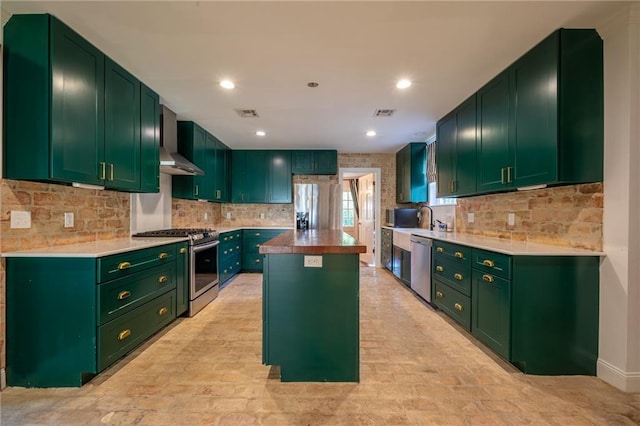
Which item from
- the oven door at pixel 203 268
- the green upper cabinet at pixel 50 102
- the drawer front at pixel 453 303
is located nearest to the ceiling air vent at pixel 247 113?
the green upper cabinet at pixel 50 102

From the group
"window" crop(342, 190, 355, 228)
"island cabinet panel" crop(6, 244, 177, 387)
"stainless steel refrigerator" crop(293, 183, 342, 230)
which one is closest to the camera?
"island cabinet panel" crop(6, 244, 177, 387)

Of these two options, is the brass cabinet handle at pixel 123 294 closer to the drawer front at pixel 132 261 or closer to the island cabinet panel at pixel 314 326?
the drawer front at pixel 132 261

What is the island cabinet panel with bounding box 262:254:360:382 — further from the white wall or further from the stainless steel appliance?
the stainless steel appliance

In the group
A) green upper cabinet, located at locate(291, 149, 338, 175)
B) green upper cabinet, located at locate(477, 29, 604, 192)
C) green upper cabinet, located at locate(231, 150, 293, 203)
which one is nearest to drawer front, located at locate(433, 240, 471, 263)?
green upper cabinet, located at locate(477, 29, 604, 192)

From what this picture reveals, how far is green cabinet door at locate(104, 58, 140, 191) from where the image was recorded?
238 cm

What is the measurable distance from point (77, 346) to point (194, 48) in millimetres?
2334

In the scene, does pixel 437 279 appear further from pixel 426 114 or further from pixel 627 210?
pixel 426 114

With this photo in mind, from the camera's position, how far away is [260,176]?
580 cm

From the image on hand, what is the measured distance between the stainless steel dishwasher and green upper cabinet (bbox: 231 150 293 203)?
109 inches

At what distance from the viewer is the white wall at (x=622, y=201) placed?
6.08 ft

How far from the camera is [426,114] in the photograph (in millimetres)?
3707

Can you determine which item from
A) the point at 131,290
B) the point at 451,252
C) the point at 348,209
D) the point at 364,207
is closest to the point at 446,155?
the point at 451,252

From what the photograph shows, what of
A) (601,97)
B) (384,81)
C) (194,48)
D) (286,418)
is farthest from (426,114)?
(286,418)

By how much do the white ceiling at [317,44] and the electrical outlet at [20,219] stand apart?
1.34 metres
